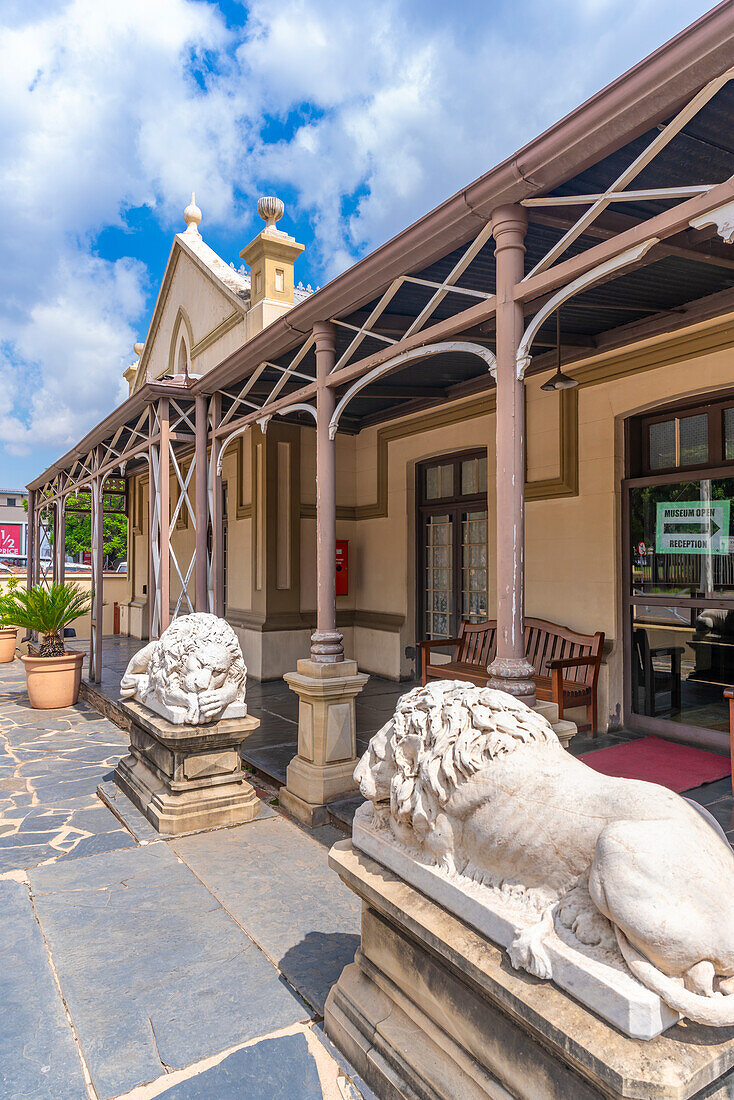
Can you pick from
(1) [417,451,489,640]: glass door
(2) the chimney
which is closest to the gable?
(2) the chimney

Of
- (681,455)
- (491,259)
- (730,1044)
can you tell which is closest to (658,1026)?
(730,1044)

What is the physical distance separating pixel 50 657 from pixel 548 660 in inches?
224

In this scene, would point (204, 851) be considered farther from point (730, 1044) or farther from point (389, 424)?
point (389, 424)

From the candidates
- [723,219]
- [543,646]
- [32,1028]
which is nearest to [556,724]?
[723,219]

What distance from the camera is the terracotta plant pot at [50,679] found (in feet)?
24.8

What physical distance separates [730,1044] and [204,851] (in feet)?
9.95

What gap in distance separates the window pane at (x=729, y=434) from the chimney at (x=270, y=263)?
630cm

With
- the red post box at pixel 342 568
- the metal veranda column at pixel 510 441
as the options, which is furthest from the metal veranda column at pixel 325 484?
the red post box at pixel 342 568

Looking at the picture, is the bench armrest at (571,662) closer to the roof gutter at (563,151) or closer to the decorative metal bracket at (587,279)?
the decorative metal bracket at (587,279)

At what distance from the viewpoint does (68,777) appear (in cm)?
520

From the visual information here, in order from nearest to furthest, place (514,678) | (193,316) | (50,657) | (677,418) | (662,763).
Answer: (514,678)
(662,763)
(677,418)
(50,657)
(193,316)

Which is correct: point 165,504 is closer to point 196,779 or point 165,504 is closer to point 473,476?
point 196,779

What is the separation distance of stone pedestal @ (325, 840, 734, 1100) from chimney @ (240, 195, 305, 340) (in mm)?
8431

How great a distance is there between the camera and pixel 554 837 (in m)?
1.60
